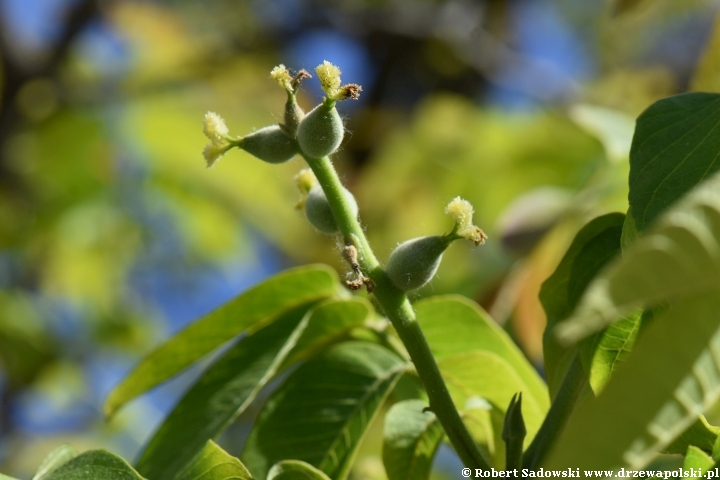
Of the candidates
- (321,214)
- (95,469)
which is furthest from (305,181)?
(95,469)

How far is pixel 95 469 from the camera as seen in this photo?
0.97m

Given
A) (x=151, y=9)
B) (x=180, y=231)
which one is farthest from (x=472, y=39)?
(x=151, y=9)

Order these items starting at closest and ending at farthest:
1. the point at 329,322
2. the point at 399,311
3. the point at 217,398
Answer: the point at 399,311
the point at 217,398
the point at 329,322

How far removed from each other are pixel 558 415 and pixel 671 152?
38cm

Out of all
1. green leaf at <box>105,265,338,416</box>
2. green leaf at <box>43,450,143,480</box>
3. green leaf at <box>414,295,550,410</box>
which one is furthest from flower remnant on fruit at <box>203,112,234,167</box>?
green leaf at <box>414,295,550,410</box>

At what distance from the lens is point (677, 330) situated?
67cm

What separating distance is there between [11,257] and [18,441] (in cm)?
103

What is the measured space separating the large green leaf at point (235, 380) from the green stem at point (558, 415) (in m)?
0.39

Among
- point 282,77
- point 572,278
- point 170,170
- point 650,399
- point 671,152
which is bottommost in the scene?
point 170,170

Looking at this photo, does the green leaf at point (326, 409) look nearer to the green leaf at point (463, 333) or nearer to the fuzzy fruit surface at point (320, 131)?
the green leaf at point (463, 333)

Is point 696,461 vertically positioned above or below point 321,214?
below

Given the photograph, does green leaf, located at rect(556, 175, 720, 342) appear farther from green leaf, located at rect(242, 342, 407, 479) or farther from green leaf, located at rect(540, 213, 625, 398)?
green leaf, located at rect(242, 342, 407, 479)

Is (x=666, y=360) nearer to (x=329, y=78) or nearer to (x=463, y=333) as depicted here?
(x=329, y=78)

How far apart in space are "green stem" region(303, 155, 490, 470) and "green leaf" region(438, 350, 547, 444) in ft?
1.00
